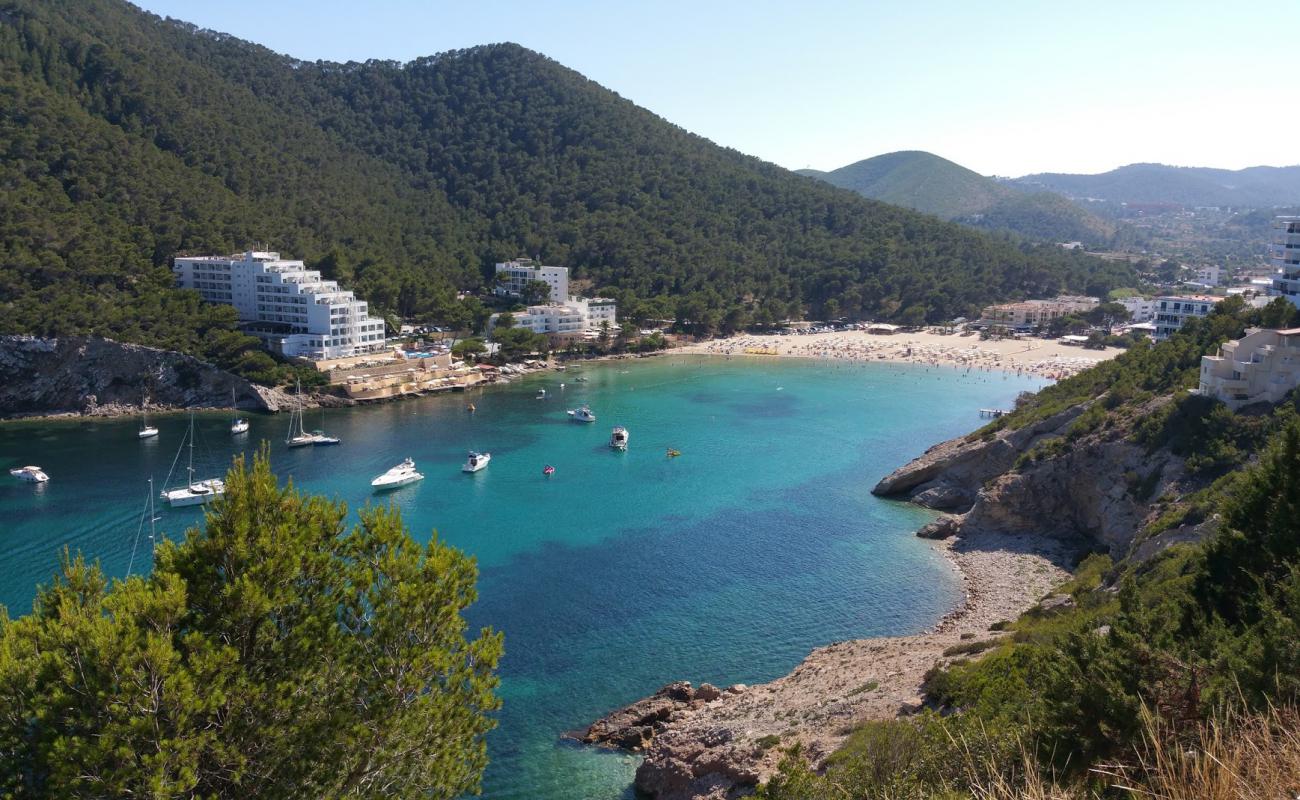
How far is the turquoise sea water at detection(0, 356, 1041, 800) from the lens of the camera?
851 inches

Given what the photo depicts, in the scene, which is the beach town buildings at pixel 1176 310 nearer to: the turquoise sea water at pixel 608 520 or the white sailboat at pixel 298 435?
the turquoise sea water at pixel 608 520

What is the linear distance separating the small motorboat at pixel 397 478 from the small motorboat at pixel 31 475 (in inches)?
518

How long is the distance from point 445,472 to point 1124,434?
27210 mm

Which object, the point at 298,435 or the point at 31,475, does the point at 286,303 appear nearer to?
the point at 298,435

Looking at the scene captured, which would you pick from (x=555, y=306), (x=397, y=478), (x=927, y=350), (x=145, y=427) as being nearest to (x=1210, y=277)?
(x=927, y=350)

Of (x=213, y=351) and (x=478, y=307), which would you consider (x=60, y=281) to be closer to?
(x=213, y=351)

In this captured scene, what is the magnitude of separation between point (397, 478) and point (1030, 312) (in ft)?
236

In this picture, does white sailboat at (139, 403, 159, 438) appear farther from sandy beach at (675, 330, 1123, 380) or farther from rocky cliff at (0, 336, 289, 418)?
sandy beach at (675, 330, 1123, 380)

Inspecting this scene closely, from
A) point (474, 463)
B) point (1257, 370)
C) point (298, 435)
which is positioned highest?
point (1257, 370)

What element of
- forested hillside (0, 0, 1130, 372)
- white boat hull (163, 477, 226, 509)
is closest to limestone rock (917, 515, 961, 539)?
white boat hull (163, 477, 226, 509)

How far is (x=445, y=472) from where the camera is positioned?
3962 centimetres

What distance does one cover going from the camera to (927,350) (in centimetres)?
7700

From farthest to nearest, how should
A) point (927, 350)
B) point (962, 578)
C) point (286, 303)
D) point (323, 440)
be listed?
point (927, 350)
point (286, 303)
point (323, 440)
point (962, 578)

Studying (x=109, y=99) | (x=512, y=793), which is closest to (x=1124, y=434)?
(x=512, y=793)
